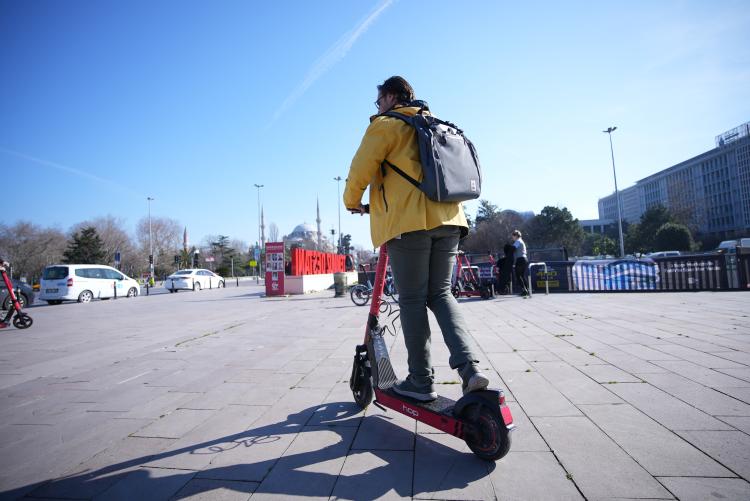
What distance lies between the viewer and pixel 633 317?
21.8ft

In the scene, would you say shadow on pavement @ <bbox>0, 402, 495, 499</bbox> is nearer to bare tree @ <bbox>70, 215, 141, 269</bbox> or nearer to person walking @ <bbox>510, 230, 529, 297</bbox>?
person walking @ <bbox>510, 230, 529, 297</bbox>

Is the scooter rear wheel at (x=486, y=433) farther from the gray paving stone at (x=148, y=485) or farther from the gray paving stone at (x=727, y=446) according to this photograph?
the gray paving stone at (x=148, y=485)

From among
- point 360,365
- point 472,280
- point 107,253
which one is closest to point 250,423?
point 360,365

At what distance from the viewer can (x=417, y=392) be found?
2.23 metres

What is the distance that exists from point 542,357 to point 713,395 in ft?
4.84

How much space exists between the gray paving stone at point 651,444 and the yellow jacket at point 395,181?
4.83 feet

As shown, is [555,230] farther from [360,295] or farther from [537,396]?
[537,396]

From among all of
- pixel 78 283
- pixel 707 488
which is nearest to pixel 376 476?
pixel 707 488

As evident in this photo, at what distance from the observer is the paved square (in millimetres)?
1725

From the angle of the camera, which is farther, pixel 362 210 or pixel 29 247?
pixel 29 247

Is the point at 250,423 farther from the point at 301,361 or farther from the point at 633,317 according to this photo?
the point at 633,317

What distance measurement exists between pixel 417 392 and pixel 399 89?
1909 millimetres

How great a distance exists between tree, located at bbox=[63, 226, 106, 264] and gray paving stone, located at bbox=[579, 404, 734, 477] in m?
67.3

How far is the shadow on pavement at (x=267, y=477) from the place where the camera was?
5.60 ft
